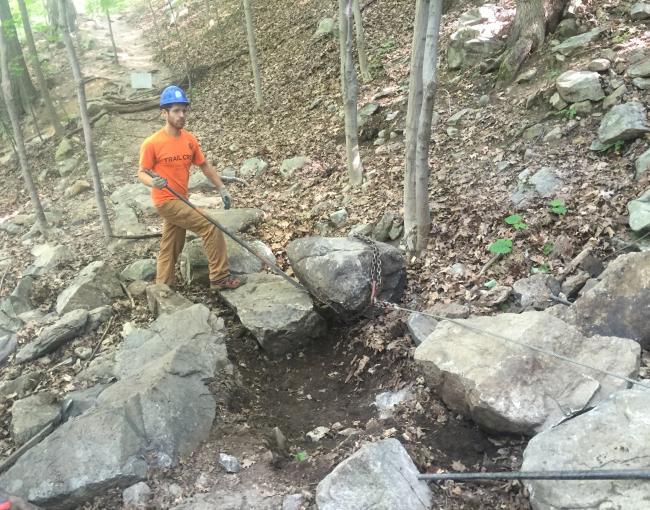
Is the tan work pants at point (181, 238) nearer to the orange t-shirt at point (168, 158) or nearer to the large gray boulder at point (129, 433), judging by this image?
the orange t-shirt at point (168, 158)

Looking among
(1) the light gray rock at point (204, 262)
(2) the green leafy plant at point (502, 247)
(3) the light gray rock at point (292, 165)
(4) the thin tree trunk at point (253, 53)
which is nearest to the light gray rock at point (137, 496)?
(1) the light gray rock at point (204, 262)

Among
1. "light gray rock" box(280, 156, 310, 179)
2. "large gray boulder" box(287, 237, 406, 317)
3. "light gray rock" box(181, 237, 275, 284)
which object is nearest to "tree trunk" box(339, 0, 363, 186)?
"light gray rock" box(280, 156, 310, 179)

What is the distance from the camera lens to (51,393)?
473 cm

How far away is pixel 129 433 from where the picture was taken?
383 cm

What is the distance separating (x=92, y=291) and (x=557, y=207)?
5930 millimetres

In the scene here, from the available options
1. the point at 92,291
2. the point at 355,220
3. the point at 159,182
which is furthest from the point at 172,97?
the point at 355,220

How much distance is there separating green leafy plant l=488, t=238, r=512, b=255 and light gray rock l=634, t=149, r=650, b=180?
62.7 inches

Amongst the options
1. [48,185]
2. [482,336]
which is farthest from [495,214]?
[48,185]

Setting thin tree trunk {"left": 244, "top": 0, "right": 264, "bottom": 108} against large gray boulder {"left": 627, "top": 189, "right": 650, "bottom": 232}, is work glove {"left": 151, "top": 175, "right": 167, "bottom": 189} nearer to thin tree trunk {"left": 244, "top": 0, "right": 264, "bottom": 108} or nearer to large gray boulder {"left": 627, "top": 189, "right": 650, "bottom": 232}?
large gray boulder {"left": 627, "top": 189, "right": 650, "bottom": 232}

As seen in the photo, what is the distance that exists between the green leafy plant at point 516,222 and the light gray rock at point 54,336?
522cm

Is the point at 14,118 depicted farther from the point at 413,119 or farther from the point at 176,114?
the point at 413,119

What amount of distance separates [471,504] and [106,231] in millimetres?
7224

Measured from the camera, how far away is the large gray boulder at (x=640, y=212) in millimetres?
4906

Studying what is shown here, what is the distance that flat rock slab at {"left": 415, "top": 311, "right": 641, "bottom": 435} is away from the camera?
137 inches
